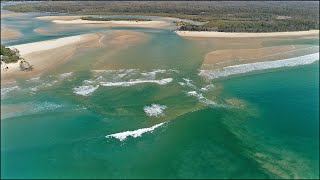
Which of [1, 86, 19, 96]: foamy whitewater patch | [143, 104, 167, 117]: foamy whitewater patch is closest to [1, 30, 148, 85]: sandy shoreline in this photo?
[1, 86, 19, 96]: foamy whitewater patch

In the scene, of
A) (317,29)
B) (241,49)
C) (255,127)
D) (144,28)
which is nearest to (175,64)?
(241,49)

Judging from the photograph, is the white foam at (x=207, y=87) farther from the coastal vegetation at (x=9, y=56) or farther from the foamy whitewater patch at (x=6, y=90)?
the coastal vegetation at (x=9, y=56)

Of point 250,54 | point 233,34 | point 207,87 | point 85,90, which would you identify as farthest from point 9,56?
point 233,34

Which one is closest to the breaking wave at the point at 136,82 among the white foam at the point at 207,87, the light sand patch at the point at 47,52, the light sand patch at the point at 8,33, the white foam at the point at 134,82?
the white foam at the point at 134,82

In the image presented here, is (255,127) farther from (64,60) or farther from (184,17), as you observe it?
(184,17)

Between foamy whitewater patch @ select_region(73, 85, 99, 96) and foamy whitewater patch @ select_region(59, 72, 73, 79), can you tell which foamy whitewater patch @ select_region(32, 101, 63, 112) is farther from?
foamy whitewater patch @ select_region(59, 72, 73, 79)
